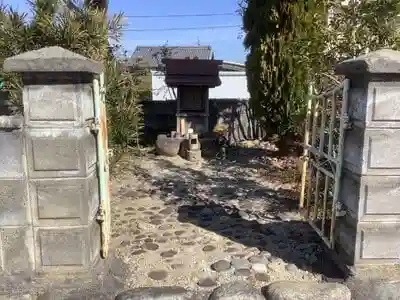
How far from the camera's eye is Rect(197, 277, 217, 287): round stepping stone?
95.8 inches

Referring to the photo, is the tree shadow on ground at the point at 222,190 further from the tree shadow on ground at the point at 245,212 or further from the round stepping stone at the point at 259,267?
the round stepping stone at the point at 259,267

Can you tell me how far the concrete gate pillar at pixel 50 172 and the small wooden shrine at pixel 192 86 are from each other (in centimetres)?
539

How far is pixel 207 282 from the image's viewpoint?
2.47 metres

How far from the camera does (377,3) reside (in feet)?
10.8

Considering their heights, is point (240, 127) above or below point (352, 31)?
below

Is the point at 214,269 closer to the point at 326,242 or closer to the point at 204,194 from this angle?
the point at 326,242

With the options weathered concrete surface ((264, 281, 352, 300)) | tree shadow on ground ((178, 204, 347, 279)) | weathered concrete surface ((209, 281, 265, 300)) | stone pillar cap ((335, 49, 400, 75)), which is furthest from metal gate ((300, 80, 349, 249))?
weathered concrete surface ((209, 281, 265, 300))

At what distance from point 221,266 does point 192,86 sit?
567cm

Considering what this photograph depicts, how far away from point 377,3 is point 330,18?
1.86ft

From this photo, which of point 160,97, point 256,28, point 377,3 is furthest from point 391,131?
point 160,97

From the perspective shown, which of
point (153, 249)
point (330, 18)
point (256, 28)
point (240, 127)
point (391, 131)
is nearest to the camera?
point (391, 131)

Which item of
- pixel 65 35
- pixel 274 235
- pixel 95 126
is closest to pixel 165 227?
pixel 274 235

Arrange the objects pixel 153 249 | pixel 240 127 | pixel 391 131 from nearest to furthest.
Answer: pixel 391 131 < pixel 153 249 < pixel 240 127

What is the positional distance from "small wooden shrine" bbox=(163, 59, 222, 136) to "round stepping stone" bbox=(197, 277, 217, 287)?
521cm
